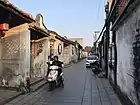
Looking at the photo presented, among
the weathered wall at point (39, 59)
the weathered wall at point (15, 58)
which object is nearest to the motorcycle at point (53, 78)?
the weathered wall at point (15, 58)

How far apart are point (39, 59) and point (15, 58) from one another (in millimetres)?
6603

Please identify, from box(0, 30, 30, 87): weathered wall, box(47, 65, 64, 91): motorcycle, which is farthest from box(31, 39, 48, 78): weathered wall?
box(0, 30, 30, 87): weathered wall

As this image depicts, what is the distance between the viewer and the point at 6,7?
31.3ft

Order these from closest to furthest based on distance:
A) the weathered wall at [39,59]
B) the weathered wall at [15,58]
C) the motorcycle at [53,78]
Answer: the weathered wall at [15,58], the motorcycle at [53,78], the weathered wall at [39,59]

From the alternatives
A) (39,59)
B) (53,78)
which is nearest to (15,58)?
(53,78)

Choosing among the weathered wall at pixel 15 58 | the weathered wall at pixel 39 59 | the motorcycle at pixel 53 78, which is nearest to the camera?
the weathered wall at pixel 15 58

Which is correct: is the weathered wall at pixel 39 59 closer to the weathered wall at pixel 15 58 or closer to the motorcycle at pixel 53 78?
the motorcycle at pixel 53 78

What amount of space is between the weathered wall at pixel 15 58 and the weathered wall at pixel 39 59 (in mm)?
5491

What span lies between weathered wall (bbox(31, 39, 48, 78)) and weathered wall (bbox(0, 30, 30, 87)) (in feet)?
18.0

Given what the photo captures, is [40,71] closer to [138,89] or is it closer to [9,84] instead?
[9,84]

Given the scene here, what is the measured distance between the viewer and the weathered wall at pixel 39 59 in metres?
18.2

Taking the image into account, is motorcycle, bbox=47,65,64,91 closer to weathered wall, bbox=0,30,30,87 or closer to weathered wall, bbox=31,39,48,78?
weathered wall, bbox=0,30,30,87

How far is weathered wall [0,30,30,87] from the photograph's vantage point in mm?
12250

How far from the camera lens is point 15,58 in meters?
12.4
